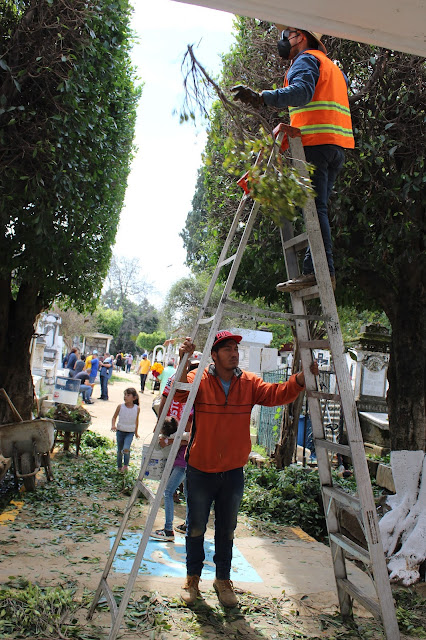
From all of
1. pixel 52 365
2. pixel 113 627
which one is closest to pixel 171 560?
pixel 113 627

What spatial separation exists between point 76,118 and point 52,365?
19680mm

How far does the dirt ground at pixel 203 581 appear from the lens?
4.17 meters

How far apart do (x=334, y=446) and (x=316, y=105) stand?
2.30 m

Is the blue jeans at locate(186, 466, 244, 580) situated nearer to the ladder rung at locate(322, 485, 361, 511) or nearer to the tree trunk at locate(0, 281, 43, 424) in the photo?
the ladder rung at locate(322, 485, 361, 511)

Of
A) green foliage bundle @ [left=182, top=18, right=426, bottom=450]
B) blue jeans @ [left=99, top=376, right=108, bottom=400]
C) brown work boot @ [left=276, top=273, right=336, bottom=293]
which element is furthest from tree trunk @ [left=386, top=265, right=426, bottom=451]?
blue jeans @ [left=99, top=376, right=108, bottom=400]

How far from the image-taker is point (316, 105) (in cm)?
385

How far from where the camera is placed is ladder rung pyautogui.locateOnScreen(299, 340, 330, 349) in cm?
388

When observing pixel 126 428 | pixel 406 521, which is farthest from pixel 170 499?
pixel 126 428

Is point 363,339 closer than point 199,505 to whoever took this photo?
No

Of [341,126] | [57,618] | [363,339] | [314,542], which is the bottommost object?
[314,542]

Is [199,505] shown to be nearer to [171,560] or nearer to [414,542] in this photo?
[171,560]

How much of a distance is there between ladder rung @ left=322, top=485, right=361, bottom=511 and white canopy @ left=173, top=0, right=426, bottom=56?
8.74 ft

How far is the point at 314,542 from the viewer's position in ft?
24.4

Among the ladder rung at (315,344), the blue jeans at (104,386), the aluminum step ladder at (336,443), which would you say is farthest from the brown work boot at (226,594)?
the blue jeans at (104,386)
